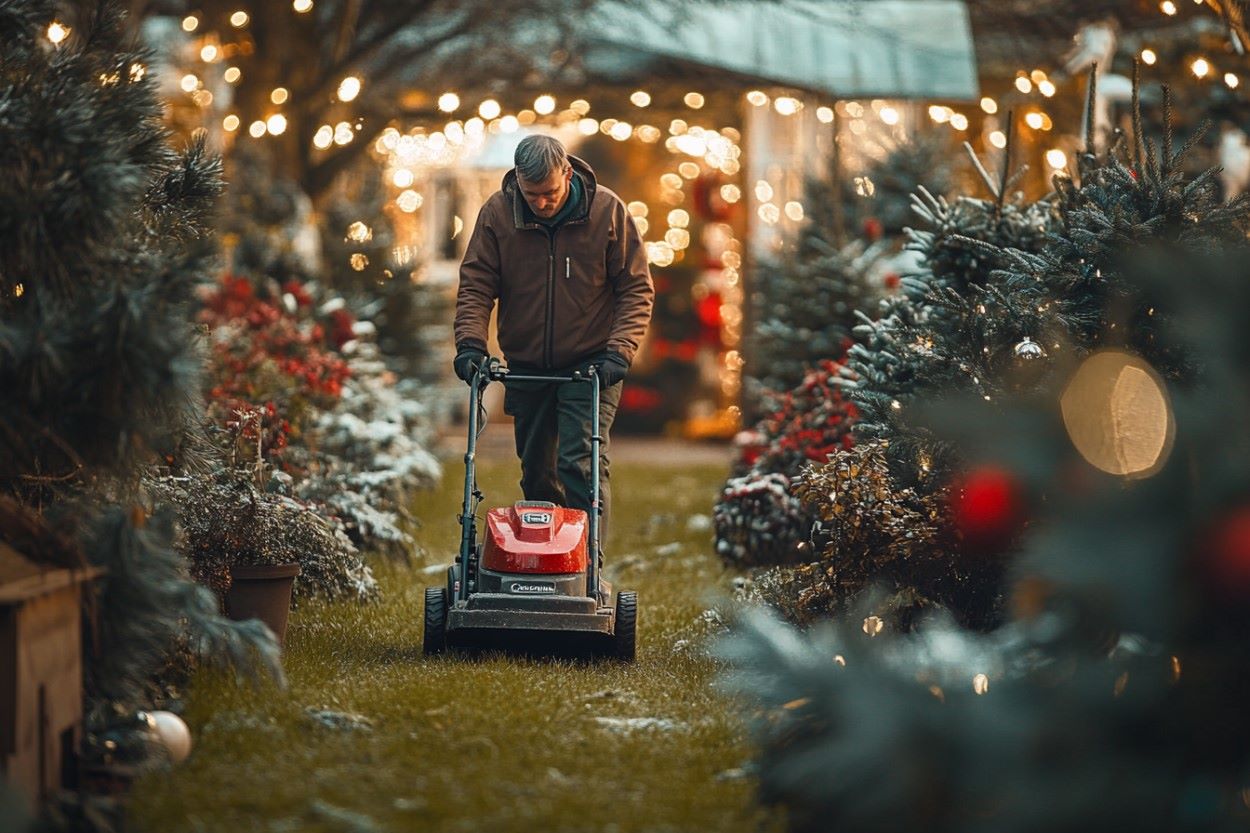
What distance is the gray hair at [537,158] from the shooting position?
20.0ft

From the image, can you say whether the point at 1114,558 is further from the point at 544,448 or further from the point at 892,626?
the point at 544,448

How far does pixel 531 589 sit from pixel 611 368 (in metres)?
0.99

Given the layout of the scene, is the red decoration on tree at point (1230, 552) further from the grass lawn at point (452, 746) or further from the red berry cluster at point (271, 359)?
the red berry cluster at point (271, 359)

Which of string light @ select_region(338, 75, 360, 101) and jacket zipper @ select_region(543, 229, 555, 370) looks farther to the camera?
string light @ select_region(338, 75, 360, 101)

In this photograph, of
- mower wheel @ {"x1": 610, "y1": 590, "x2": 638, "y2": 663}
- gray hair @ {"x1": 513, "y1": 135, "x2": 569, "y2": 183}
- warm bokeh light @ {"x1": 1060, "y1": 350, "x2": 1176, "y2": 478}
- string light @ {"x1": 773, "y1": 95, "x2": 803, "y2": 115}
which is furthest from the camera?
string light @ {"x1": 773, "y1": 95, "x2": 803, "y2": 115}

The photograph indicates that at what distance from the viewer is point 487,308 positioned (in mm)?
6625

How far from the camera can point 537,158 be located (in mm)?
6082

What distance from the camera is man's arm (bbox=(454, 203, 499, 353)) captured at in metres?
6.51

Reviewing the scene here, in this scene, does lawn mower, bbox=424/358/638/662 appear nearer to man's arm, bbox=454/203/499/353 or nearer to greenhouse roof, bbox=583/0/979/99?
man's arm, bbox=454/203/499/353

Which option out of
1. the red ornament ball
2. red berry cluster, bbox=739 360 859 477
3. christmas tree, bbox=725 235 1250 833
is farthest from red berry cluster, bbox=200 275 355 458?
christmas tree, bbox=725 235 1250 833

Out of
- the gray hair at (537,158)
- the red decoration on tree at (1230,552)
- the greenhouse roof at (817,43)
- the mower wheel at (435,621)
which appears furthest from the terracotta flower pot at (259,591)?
the greenhouse roof at (817,43)

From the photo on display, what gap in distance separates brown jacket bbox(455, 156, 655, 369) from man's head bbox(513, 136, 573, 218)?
0.14m

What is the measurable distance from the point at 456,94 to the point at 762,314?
3.70m

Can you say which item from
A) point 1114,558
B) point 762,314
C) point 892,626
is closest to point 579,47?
point 762,314
